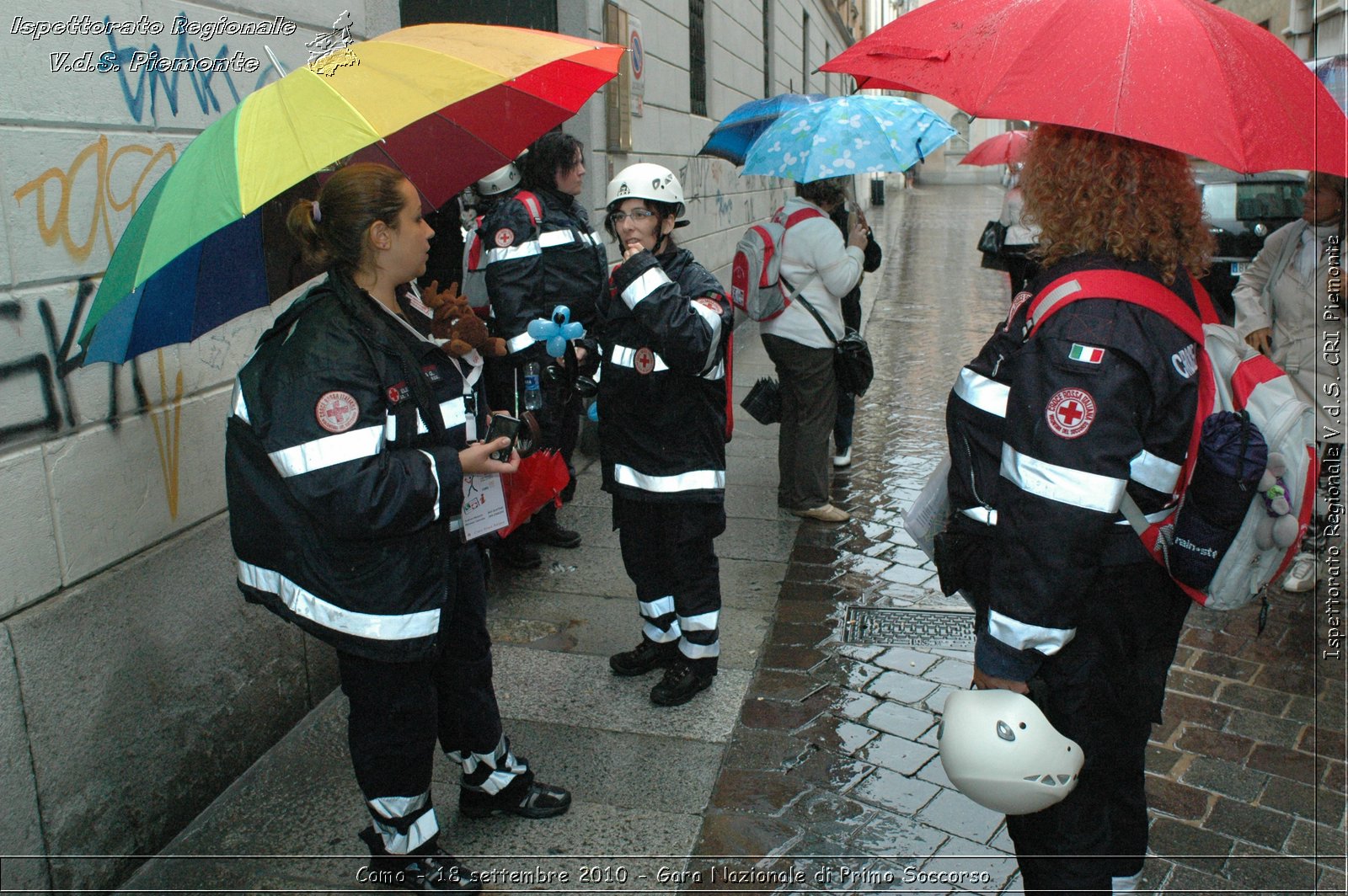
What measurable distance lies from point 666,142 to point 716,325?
5.93 metres

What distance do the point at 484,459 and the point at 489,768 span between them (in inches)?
39.3

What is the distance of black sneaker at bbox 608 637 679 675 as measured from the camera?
4016 mm

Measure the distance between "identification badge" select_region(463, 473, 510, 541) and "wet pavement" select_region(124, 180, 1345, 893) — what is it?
3.03 feet

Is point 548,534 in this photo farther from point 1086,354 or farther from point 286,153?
point 1086,354

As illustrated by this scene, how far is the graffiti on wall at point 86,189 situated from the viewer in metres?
2.73

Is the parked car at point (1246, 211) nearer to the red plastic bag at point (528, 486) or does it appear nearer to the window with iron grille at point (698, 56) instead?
the window with iron grille at point (698, 56)

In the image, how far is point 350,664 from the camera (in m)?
2.60

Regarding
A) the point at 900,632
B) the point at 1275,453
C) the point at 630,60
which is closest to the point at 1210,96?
the point at 1275,453

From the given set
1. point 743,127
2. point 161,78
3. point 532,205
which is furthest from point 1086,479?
point 743,127

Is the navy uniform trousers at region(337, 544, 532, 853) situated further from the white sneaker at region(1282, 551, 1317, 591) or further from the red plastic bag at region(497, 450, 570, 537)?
the white sneaker at region(1282, 551, 1317, 591)

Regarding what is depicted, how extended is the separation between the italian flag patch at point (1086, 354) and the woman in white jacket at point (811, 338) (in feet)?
11.6

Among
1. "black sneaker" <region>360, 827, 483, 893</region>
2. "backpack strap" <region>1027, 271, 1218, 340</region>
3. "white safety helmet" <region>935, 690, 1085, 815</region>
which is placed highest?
"backpack strap" <region>1027, 271, 1218, 340</region>

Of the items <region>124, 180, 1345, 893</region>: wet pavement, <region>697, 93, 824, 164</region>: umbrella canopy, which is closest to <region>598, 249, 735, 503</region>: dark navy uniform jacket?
<region>124, 180, 1345, 893</region>: wet pavement

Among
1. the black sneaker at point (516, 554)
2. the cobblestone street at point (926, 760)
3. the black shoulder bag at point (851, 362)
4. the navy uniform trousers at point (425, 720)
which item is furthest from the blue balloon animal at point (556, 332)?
the black shoulder bag at point (851, 362)
